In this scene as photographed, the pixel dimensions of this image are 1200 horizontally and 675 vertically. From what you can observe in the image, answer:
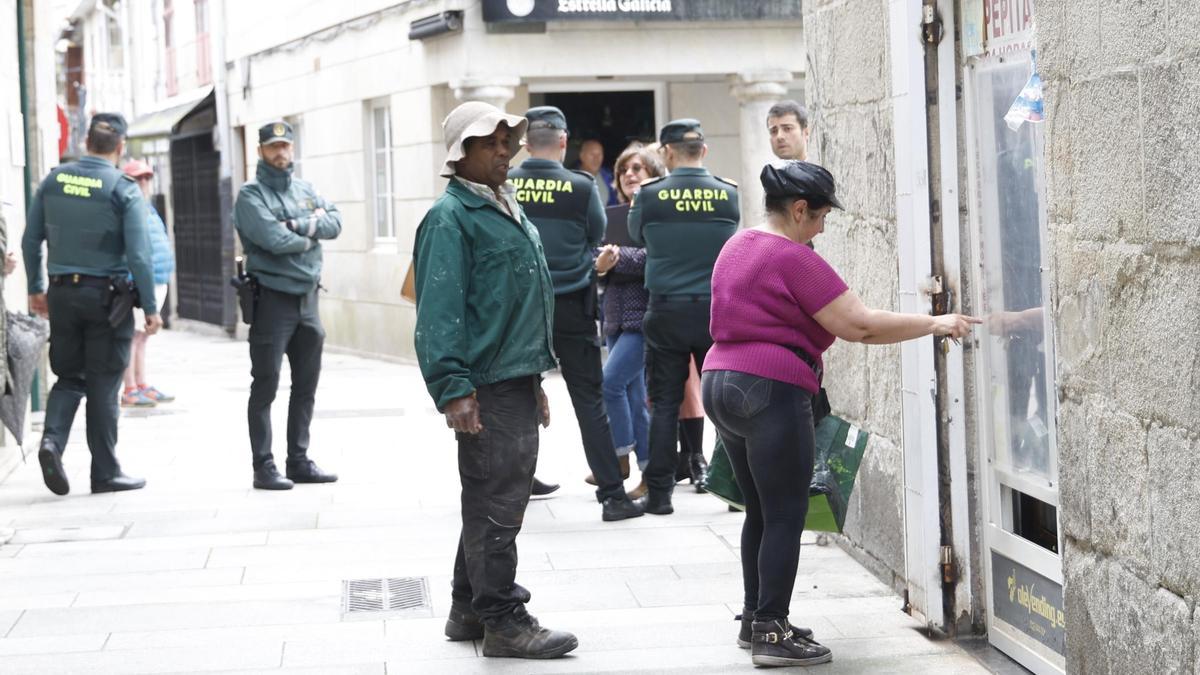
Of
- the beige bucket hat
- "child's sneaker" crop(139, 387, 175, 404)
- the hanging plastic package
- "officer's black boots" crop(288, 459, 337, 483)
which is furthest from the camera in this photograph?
"child's sneaker" crop(139, 387, 175, 404)

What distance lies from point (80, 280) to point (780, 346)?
5.01m

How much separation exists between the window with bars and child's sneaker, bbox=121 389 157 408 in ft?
17.1

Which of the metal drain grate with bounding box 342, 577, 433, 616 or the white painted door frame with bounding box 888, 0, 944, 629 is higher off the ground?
the white painted door frame with bounding box 888, 0, 944, 629

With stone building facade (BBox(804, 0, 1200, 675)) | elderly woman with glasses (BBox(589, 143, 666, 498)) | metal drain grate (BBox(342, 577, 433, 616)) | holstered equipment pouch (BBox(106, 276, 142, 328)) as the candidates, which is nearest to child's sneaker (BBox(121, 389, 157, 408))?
holstered equipment pouch (BBox(106, 276, 142, 328))

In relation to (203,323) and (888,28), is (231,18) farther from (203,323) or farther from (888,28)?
(888,28)

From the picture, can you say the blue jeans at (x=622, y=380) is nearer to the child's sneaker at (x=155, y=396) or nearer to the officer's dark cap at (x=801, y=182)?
the officer's dark cap at (x=801, y=182)

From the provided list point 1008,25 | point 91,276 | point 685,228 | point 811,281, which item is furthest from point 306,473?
point 1008,25

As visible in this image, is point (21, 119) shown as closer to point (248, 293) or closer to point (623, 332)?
point (248, 293)

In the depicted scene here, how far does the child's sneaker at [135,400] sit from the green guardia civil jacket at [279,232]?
16.2 feet

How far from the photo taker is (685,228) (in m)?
8.25

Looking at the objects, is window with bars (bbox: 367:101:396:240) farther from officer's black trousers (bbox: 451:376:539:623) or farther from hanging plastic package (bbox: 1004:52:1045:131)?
hanging plastic package (bbox: 1004:52:1045:131)

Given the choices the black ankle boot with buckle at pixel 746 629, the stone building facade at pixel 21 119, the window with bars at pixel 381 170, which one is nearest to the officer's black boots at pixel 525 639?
the black ankle boot with buckle at pixel 746 629

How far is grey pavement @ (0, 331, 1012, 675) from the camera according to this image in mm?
5902

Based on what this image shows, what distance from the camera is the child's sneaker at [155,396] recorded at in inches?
557
